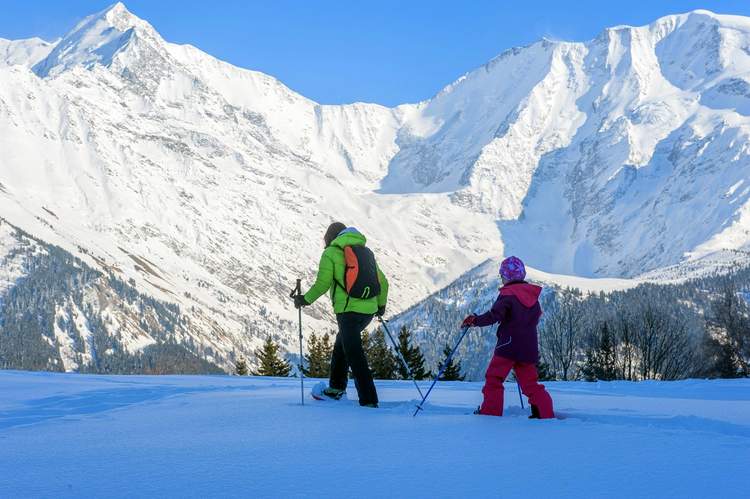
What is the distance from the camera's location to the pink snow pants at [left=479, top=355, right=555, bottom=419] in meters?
8.09

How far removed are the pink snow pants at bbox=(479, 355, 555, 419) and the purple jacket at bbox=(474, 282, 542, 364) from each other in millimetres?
108

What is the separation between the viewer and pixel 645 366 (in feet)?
163

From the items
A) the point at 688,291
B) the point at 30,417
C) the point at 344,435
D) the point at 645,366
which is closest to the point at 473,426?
the point at 344,435

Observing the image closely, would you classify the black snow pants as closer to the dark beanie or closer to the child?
the dark beanie

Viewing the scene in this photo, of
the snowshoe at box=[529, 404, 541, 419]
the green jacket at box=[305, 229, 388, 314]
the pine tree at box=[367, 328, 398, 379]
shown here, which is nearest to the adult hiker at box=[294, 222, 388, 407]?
the green jacket at box=[305, 229, 388, 314]

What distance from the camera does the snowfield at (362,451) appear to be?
13.8 feet

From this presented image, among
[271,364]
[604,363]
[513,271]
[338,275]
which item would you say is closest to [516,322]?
[513,271]

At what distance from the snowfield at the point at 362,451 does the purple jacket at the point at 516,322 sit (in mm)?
773

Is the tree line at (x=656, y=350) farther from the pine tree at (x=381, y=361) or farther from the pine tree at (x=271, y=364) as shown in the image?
the pine tree at (x=271, y=364)

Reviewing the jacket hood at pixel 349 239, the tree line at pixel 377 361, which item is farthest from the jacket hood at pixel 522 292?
the tree line at pixel 377 361

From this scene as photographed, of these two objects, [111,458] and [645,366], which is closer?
[111,458]

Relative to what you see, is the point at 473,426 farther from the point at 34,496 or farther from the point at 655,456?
the point at 34,496

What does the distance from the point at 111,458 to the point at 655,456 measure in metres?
3.72

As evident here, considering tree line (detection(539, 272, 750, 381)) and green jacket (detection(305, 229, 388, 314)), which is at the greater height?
tree line (detection(539, 272, 750, 381))
